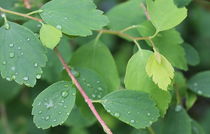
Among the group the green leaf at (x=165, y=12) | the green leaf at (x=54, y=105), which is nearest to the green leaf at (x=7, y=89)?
the green leaf at (x=54, y=105)

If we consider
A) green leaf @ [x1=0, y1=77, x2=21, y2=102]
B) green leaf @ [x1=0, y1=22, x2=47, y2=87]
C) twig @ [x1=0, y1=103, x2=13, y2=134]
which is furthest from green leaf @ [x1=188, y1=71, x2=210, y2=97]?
twig @ [x1=0, y1=103, x2=13, y2=134]

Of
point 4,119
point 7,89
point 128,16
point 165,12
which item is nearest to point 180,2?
point 165,12

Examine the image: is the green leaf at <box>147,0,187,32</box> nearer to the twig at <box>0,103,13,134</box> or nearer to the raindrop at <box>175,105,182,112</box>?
the raindrop at <box>175,105,182,112</box>

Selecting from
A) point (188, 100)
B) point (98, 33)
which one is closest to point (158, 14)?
point (98, 33)

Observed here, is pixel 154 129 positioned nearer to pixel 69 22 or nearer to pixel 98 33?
pixel 98 33

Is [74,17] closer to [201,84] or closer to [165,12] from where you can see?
[165,12]

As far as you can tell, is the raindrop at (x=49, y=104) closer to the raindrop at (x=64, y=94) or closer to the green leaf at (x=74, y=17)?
the raindrop at (x=64, y=94)
